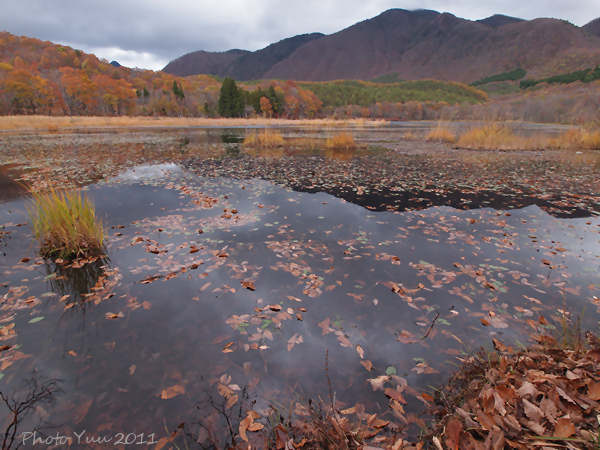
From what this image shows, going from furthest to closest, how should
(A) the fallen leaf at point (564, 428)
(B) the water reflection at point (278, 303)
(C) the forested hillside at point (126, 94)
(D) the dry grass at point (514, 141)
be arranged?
(C) the forested hillside at point (126, 94) → (D) the dry grass at point (514, 141) → (B) the water reflection at point (278, 303) → (A) the fallen leaf at point (564, 428)

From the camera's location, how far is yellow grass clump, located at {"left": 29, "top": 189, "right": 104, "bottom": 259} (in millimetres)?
5371

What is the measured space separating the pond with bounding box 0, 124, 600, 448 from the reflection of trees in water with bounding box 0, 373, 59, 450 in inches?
2.3

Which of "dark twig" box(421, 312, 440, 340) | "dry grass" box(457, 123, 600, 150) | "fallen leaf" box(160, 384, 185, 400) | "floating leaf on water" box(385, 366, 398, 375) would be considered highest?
"dry grass" box(457, 123, 600, 150)

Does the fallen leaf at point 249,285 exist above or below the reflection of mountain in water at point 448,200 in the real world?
below

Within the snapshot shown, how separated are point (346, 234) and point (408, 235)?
58.6 inches

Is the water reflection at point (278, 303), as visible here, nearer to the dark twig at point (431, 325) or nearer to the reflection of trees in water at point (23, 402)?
the dark twig at point (431, 325)

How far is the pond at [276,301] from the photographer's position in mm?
2863

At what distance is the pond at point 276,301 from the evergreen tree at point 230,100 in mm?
76339

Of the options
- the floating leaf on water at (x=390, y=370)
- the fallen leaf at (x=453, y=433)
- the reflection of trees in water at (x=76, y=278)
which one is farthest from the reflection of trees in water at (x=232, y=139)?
the fallen leaf at (x=453, y=433)

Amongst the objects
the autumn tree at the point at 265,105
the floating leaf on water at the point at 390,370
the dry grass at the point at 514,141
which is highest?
the autumn tree at the point at 265,105

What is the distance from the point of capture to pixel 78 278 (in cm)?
489

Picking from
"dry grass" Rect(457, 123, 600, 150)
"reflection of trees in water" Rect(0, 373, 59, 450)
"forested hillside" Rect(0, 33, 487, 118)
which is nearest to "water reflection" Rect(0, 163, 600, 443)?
"reflection of trees in water" Rect(0, 373, 59, 450)

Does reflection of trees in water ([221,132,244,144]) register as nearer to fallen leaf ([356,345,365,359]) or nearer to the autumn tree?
fallen leaf ([356,345,365,359])

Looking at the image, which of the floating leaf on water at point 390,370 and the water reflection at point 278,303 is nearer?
the water reflection at point 278,303
